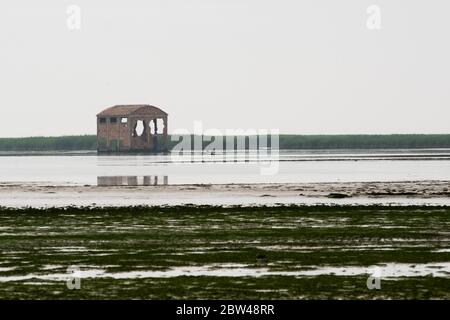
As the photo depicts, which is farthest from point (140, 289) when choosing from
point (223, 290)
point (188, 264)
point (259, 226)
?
point (259, 226)

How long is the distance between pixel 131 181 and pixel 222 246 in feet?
172

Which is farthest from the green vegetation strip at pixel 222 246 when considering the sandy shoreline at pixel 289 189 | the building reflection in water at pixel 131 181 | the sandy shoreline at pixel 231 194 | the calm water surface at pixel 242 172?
the calm water surface at pixel 242 172

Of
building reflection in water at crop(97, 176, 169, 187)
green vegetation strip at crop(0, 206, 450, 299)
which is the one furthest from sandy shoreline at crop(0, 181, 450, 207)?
green vegetation strip at crop(0, 206, 450, 299)

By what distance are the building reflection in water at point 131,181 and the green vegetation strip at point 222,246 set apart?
95.4 ft

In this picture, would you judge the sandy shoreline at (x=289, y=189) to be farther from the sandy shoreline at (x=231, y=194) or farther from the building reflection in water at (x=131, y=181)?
the building reflection in water at (x=131, y=181)

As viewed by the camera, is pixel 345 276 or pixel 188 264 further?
pixel 188 264

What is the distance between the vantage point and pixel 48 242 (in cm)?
3684

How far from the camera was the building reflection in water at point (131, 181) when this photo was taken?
269 ft

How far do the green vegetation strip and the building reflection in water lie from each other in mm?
29067

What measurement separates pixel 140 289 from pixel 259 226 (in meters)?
16.7

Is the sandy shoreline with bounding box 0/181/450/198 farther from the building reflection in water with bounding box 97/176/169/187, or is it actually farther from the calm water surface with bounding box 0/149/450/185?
the calm water surface with bounding box 0/149/450/185

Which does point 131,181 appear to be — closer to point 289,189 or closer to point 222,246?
point 289,189

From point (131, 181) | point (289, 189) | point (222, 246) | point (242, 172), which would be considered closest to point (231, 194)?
point (289, 189)

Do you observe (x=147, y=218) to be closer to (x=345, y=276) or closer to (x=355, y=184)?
(x=345, y=276)
